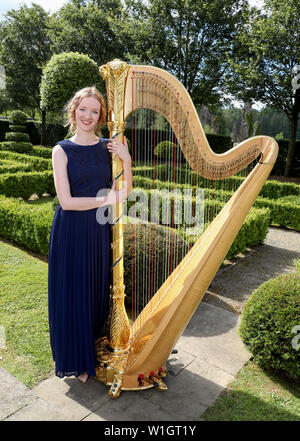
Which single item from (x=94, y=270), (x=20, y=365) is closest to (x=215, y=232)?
(x=94, y=270)

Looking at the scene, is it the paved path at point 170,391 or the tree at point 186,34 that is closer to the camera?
the paved path at point 170,391

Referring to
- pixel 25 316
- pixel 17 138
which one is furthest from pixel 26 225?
pixel 17 138

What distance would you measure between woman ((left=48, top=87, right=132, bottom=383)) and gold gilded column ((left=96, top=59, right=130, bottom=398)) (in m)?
0.09

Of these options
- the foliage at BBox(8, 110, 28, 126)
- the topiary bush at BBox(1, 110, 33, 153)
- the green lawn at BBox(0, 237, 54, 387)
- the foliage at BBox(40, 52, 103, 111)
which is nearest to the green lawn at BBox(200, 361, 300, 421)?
A: the green lawn at BBox(0, 237, 54, 387)

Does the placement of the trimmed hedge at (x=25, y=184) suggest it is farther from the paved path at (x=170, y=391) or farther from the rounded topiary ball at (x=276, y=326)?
the rounded topiary ball at (x=276, y=326)

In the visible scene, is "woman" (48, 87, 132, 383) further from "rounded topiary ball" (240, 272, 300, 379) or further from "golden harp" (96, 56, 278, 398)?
"rounded topiary ball" (240, 272, 300, 379)

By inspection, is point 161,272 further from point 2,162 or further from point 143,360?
point 2,162

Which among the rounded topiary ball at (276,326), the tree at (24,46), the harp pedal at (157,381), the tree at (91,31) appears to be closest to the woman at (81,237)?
the harp pedal at (157,381)

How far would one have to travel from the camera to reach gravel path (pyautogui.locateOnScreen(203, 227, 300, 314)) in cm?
517

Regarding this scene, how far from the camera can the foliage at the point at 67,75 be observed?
939 centimetres

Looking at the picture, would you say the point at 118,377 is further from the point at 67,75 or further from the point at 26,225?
the point at 67,75

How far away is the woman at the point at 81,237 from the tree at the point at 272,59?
16224 millimetres

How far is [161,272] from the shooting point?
4.52 m

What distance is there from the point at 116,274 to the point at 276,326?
5.67 ft
